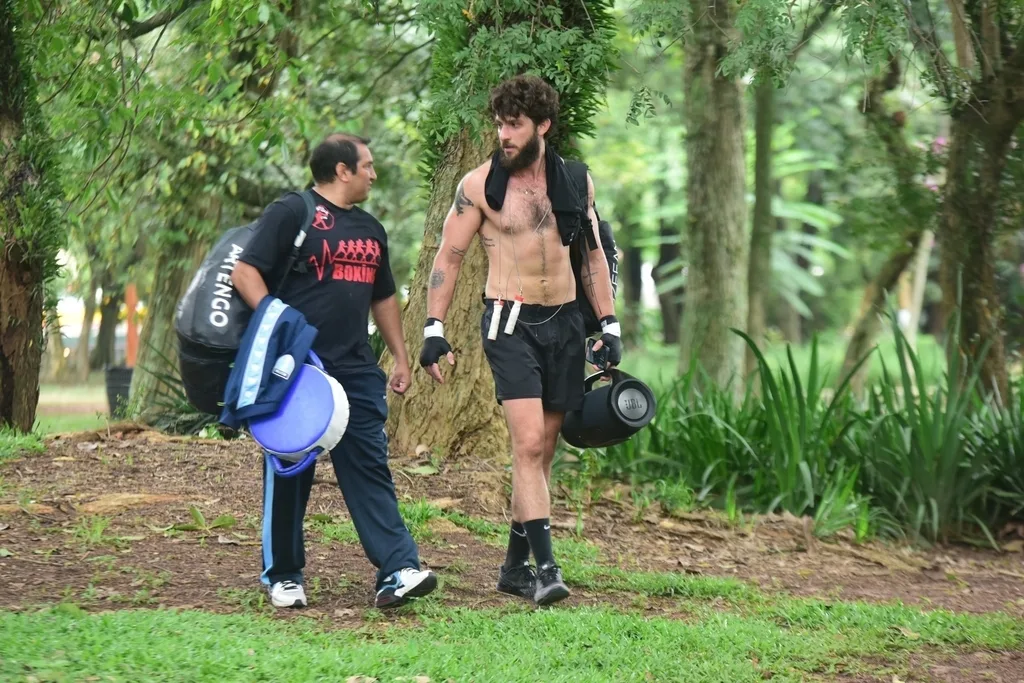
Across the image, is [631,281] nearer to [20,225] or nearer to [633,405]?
[20,225]

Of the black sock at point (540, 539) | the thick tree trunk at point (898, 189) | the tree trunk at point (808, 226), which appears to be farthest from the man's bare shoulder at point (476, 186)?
the tree trunk at point (808, 226)

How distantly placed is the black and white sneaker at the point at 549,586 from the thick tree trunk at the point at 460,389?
9.00ft

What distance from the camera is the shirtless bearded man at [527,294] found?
5.64 metres

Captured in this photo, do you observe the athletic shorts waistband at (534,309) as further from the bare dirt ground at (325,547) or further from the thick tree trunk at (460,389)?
the thick tree trunk at (460,389)

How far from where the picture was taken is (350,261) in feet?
17.9

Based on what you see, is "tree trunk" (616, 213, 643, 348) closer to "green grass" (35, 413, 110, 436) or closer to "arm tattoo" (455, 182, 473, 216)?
"green grass" (35, 413, 110, 436)

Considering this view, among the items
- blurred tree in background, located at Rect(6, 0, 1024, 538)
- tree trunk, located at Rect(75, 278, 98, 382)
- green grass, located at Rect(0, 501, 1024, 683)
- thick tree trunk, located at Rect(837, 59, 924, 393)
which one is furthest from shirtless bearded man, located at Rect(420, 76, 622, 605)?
tree trunk, located at Rect(75, 278, 98, 382)

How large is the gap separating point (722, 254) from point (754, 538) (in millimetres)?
5581

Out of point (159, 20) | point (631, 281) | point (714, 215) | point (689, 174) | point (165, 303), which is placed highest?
point (631, 281)

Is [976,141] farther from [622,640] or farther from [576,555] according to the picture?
[622,640]

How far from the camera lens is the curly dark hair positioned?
5574 millimetres

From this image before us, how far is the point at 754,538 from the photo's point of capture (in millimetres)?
7973

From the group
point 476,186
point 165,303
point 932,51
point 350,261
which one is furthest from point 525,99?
point 165,303

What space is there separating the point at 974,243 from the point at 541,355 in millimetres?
5169
